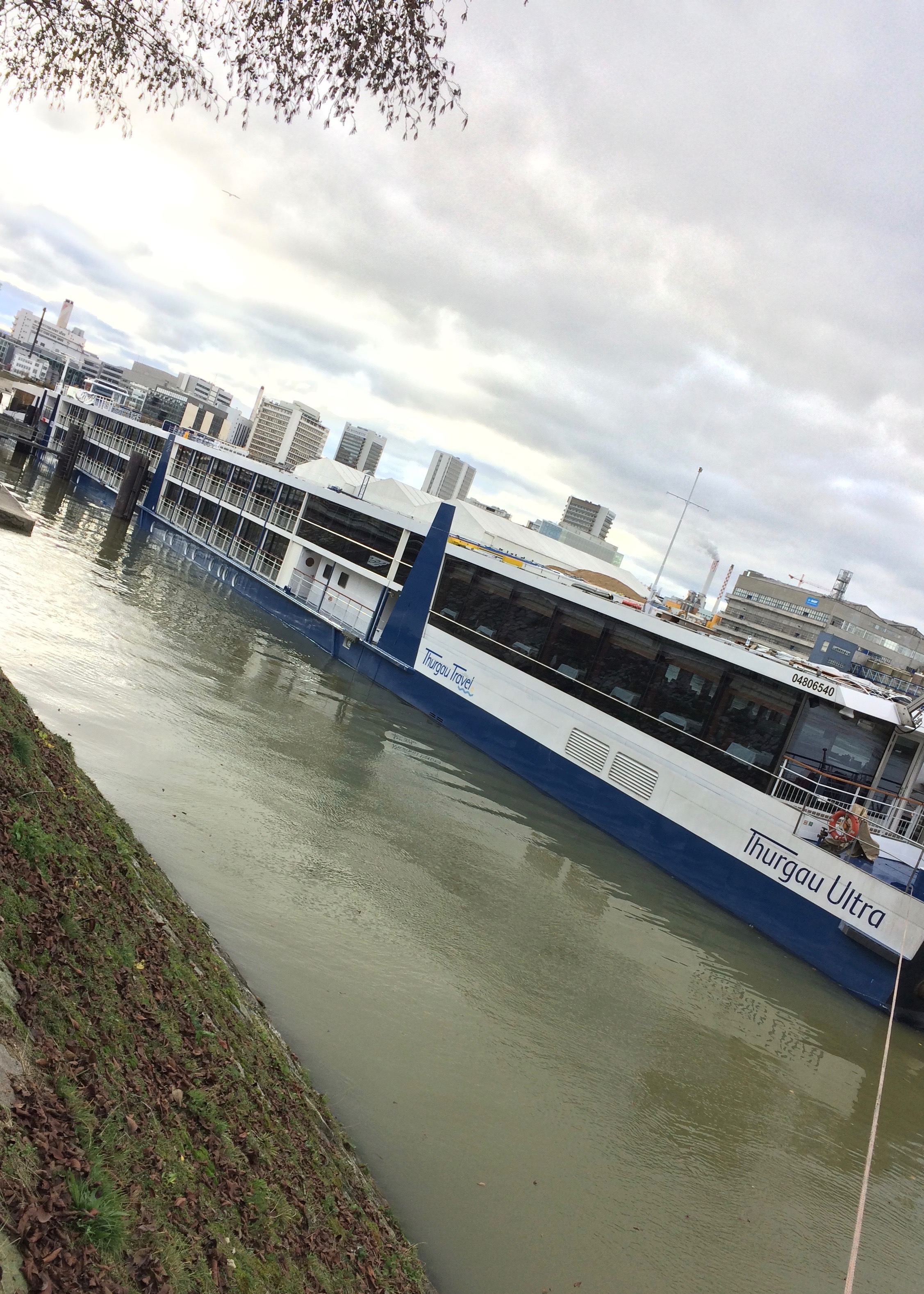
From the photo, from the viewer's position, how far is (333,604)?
84.4 ft

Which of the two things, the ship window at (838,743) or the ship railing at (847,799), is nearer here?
the ship railing at (847,799)

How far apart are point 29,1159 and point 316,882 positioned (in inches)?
265

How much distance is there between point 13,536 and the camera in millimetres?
23203

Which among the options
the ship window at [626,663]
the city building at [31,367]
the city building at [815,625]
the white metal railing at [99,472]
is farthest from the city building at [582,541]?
the city building at [31,367]

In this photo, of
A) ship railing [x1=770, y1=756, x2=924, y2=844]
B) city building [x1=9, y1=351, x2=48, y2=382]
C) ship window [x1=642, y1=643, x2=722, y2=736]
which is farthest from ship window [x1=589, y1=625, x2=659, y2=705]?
city building [x1=9, y1=351, x2=48, y2=382]

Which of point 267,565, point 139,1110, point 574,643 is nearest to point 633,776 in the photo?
point 574,643

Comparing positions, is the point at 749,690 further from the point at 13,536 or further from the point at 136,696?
the point at 13,536

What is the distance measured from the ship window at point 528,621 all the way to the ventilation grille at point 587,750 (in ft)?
7.17

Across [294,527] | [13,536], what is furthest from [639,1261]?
[294,527]

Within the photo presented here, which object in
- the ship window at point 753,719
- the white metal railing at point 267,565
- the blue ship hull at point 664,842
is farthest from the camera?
the white metal railing at point 267,565

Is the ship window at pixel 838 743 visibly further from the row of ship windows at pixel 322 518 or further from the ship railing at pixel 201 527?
the ship railing at pixel 201 527

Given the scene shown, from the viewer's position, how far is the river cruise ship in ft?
41.8

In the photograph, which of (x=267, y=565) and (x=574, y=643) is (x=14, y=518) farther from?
(x=574, y=643)

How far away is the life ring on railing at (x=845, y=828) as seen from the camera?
1280cm
